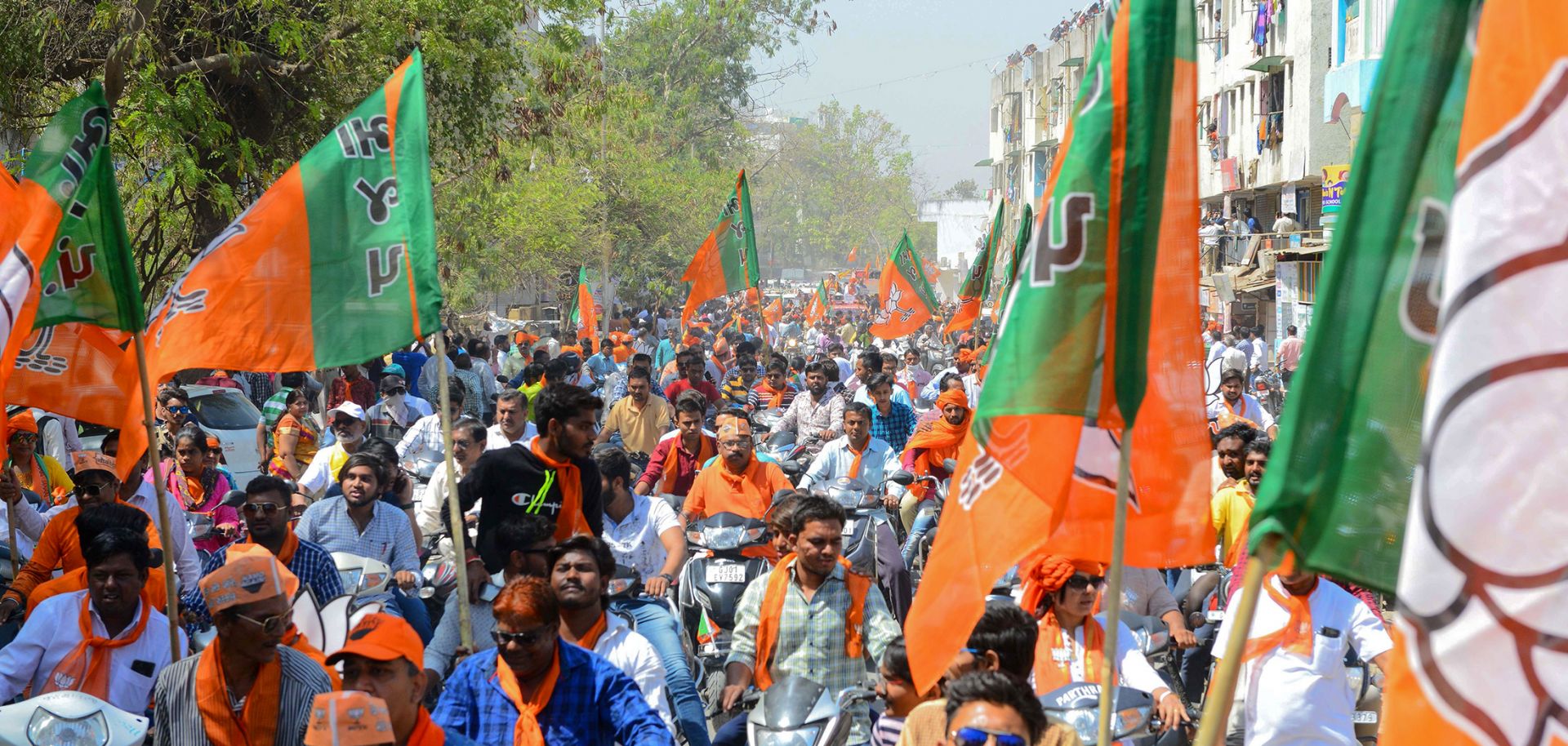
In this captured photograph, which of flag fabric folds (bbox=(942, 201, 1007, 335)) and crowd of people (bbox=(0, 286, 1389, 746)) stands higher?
flag fabric folds (bbox=(942, 201, 1007, 335))

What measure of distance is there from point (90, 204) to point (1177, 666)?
16.4 ft

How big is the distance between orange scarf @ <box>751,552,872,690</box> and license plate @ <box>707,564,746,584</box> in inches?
74.2

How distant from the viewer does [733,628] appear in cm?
770

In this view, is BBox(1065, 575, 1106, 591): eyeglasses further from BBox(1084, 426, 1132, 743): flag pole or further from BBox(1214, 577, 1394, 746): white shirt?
BBox(1084, 426, 1132, 743): flag pole

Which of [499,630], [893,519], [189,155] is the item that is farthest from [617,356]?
[499,630]

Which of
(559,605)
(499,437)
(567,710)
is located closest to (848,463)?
(499,437)

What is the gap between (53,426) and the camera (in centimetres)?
1165

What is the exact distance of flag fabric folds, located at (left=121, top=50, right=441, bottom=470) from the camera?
619 cm

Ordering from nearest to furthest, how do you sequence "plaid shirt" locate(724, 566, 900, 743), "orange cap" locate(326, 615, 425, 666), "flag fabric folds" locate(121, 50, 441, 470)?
"orange cap" locate(326, 615, 425, 666) < "plaid shirt" locate(724, 566, 900, 743) < "flag fabric folds" locate(121, 50, 441, 470)

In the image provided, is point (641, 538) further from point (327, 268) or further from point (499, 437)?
point (499, 437)

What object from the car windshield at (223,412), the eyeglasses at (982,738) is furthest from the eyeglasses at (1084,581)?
the car windshield at (223,412)

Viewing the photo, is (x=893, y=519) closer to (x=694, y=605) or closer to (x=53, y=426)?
(x=694, y=605)

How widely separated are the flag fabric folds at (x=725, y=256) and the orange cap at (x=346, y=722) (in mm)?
14042

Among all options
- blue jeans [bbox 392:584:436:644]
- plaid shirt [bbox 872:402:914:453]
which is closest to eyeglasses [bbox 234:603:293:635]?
blue jeans [bbox 392:584:436:644]
